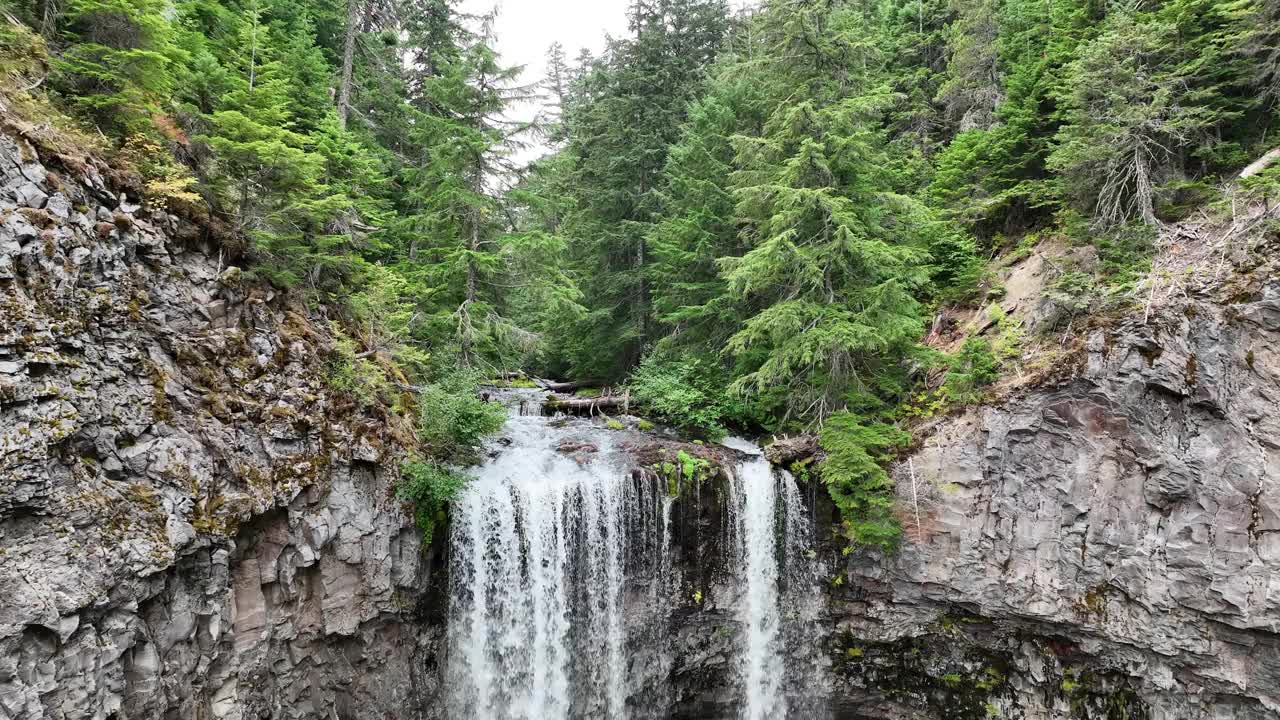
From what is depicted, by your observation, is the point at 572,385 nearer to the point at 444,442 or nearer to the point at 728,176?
the point at 444,442

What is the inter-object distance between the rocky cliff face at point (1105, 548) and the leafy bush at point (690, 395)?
4.39 meters

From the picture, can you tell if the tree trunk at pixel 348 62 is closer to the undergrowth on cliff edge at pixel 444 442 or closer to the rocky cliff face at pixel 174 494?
the rocky cliff face at pixel 174 494

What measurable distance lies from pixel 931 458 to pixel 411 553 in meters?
9.98

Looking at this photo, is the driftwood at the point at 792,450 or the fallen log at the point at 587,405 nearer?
the driftwood at the point at 792,450

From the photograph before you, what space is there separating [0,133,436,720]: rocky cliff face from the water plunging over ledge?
3.14ft

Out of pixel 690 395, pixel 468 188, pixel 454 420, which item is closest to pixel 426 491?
pixel 454 420

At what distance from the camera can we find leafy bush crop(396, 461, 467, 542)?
33.6 ft

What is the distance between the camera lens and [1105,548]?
9875mm

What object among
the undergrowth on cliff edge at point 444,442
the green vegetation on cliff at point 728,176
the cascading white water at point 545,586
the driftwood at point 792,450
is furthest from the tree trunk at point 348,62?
the driftwood at point 792,450

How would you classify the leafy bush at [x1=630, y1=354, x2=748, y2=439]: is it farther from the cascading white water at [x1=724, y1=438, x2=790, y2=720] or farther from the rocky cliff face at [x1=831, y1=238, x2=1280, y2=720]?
the rocky cliff face at [x1=831, y1=238, x2=1280, y2=720]

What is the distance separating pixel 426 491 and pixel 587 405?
235 inches

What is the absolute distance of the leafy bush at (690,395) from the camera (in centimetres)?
1412

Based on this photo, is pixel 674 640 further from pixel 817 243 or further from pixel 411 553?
pixel 817 243

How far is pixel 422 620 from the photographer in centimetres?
1038
